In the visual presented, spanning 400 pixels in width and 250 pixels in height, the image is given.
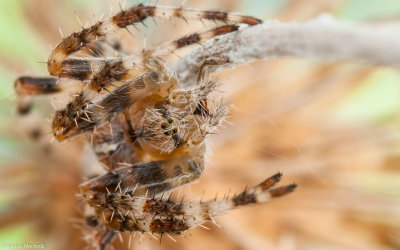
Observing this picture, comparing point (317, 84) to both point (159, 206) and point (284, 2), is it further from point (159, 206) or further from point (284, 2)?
point (159, 206)

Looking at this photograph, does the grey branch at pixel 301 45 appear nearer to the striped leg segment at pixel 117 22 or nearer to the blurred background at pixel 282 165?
the striped leg segment at pixel 117 22

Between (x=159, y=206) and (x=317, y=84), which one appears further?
(x=317, y=84)

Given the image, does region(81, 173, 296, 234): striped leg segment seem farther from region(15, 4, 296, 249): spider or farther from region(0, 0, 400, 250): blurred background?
region(0, 0, 400, 250): blurred background

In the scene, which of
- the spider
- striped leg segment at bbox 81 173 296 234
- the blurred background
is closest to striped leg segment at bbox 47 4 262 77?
the spider

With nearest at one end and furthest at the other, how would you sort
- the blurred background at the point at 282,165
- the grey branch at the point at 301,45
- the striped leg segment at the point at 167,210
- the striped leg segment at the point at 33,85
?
the grey branch at the point at 301,45, the striped leg segment at the point at 167,210, the striped leg segment at the point at 33,85, the blurred background at the point at 282,165

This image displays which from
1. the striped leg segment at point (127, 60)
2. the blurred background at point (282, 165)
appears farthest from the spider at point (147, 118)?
the blurred background at point (282, 165)

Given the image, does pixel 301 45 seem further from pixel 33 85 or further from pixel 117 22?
pixel 33 85

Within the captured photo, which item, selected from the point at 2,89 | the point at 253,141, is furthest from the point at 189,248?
the point at 2,89
